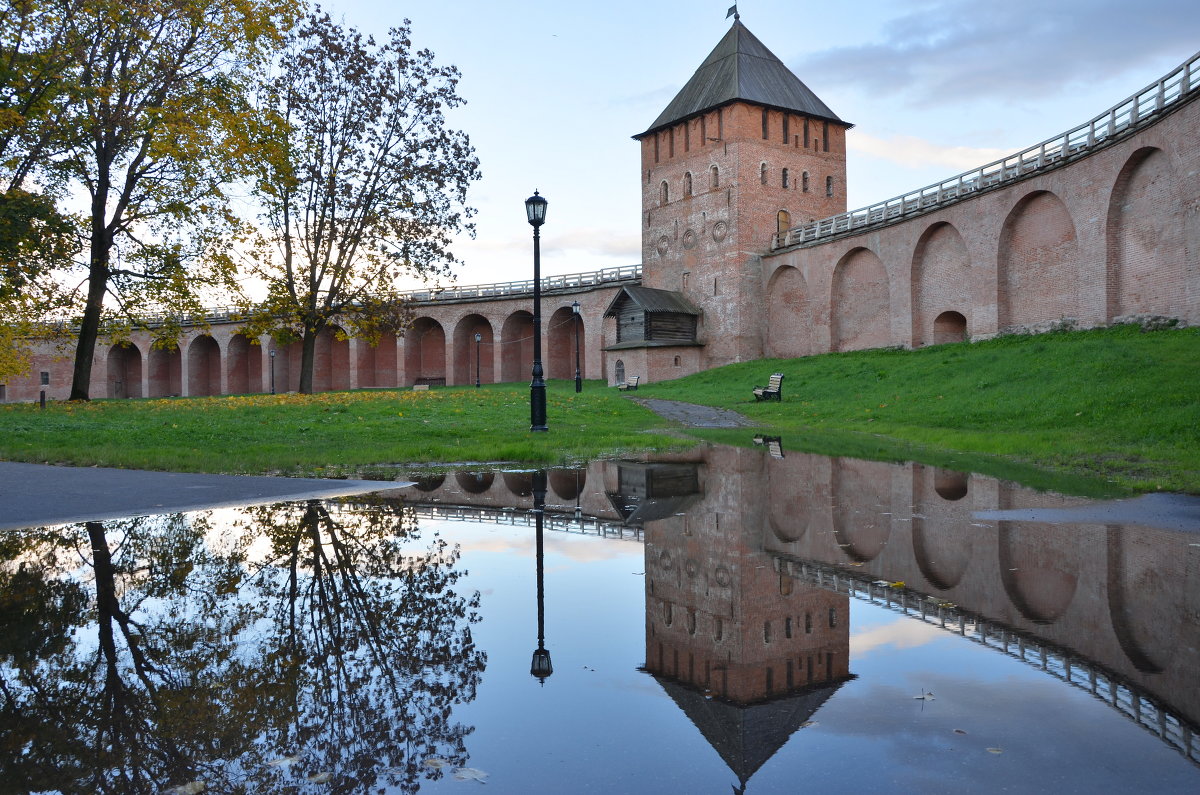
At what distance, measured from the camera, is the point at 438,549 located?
19.9ft

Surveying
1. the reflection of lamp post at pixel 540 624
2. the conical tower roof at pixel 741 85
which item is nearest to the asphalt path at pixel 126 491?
the reflection of lamp post at pixel 540 624

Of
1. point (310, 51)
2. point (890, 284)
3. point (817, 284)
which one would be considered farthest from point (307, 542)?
point (817, 284)

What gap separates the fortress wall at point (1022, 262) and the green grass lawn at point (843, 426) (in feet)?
5.63

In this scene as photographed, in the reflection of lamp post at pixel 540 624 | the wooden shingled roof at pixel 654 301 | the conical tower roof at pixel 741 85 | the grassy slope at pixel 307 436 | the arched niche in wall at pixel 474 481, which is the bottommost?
the reflection of lamp post at pixel 540 624

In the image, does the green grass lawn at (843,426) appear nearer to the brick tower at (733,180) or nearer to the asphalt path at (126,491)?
the asphalt path at (126,491)

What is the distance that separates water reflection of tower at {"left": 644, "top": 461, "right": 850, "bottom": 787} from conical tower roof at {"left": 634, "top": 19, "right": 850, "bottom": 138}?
39.2 m

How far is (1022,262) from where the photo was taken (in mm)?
28078

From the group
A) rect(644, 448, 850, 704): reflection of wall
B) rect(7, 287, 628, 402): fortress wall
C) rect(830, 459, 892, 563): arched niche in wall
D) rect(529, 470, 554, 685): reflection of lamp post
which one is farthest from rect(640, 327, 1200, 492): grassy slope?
rect(7, 287, 628, 402): fortress wall

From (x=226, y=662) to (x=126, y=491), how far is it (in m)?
5.52

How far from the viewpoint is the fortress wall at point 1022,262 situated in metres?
21.3

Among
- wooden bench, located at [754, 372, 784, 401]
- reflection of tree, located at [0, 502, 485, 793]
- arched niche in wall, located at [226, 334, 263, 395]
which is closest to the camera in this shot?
reflection of tree, located at [0, 502, 485, 793]

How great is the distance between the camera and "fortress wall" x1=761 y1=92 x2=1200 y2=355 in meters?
21.3

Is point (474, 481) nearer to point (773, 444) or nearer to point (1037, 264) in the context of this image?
point (773, 444)

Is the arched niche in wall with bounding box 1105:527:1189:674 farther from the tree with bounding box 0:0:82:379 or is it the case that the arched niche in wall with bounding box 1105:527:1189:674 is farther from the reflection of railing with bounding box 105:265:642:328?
the reflection of railing with bounding box 105:265:642:328
